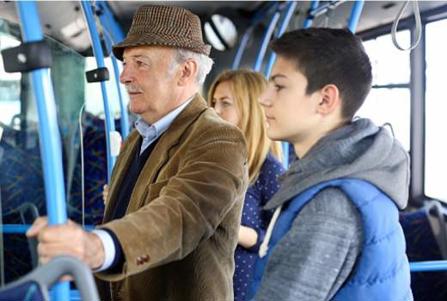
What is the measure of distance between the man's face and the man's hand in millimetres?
727

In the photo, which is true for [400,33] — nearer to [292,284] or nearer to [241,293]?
[241,293]

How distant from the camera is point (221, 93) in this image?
292 centimetres

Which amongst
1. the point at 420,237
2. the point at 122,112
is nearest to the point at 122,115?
the point at 122,112

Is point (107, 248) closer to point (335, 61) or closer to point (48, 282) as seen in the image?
point (48, 282)

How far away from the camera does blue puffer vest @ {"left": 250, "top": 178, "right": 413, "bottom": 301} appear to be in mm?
1272

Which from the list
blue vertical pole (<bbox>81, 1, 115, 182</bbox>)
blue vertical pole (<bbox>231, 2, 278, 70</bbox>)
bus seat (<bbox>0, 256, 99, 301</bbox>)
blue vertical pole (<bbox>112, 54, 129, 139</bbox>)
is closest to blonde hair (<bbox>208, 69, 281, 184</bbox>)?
blue vertical pole (<bbox>81, 1, 115, 182</bbox>)

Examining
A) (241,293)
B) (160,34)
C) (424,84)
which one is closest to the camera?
(160,34)

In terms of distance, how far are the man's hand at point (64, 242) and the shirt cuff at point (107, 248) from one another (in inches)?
1.3

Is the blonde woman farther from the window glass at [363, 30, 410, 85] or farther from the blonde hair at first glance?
the window glass at [363, 30, 410, 85]

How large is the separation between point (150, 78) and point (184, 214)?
56 centimetres

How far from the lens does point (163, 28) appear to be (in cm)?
173

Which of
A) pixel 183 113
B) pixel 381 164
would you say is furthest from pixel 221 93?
pixel 381 164

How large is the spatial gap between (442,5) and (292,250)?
2.92 m

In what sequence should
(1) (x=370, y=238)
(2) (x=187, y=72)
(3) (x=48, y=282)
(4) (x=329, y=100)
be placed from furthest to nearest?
1. (2) (x=187, y=72)
2. (4) (x=329, y=100)
3. (1) (x=370, y=238)
4. (3) (x=48, y=282)
